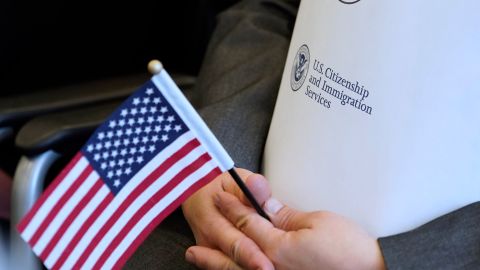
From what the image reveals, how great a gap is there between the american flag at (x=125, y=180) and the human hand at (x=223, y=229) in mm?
64

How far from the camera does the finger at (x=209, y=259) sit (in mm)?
591

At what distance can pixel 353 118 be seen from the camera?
0.60 meters

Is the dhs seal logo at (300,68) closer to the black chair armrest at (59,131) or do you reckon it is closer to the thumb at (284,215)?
the thumb at (284,215)

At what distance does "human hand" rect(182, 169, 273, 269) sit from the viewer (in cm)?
57

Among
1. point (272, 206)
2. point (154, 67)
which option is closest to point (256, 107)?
point (272, 206)

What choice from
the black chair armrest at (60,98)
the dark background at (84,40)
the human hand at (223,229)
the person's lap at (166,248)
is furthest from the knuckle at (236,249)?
the dark background at (84,40)

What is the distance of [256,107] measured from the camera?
787mm

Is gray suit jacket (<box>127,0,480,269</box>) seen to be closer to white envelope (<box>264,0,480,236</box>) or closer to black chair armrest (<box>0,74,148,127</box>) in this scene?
white envelope (<box>264,0,480,236</box>)

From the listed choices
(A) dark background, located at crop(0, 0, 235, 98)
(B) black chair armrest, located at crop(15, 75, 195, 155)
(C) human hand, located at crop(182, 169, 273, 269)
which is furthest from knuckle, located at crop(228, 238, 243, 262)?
(A) dark background, located at crop(0, 0, 235, 98)

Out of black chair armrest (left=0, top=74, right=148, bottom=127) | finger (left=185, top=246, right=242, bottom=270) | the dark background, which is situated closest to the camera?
finger (left=185, top=246, right=242, bottom=270)

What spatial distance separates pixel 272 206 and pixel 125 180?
0.50 ft

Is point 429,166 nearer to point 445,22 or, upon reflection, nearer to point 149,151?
point 445,22

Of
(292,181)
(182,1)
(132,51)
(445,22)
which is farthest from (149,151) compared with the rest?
(132,51)

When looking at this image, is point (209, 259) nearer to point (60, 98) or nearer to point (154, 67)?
point (154, 67)
